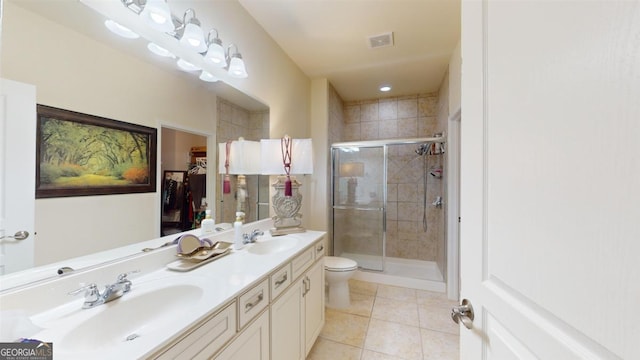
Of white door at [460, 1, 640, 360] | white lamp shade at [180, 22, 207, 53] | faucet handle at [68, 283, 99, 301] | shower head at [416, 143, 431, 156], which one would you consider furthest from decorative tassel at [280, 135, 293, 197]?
shower head at [416, 143, 431, 156]

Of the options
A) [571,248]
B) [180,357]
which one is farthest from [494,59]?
[180,357]

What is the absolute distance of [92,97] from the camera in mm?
975

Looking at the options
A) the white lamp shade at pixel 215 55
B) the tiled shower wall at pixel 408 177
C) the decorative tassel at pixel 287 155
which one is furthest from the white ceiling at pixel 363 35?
the decorative tassel at pixel 287 155

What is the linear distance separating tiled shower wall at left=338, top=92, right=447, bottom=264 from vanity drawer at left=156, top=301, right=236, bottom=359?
2.61m

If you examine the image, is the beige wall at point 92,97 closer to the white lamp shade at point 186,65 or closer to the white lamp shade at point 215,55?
the white lamp shade at point 186,65

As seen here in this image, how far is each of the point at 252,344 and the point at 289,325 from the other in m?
0.37

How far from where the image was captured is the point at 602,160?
384 millimetres

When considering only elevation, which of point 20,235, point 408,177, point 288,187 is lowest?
point 20,235

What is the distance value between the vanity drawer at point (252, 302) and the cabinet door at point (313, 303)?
0.51m

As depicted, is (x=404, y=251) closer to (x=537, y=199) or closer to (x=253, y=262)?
(x=253, y=262)

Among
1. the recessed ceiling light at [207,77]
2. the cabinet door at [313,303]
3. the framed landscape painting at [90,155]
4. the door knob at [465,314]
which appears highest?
the recessed ceiling light at [207,77]

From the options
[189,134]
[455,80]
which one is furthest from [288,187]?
[455,80]

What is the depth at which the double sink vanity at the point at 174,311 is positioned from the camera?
70cm

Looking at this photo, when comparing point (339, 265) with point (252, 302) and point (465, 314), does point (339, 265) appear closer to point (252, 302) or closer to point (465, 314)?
point (252, 302)
